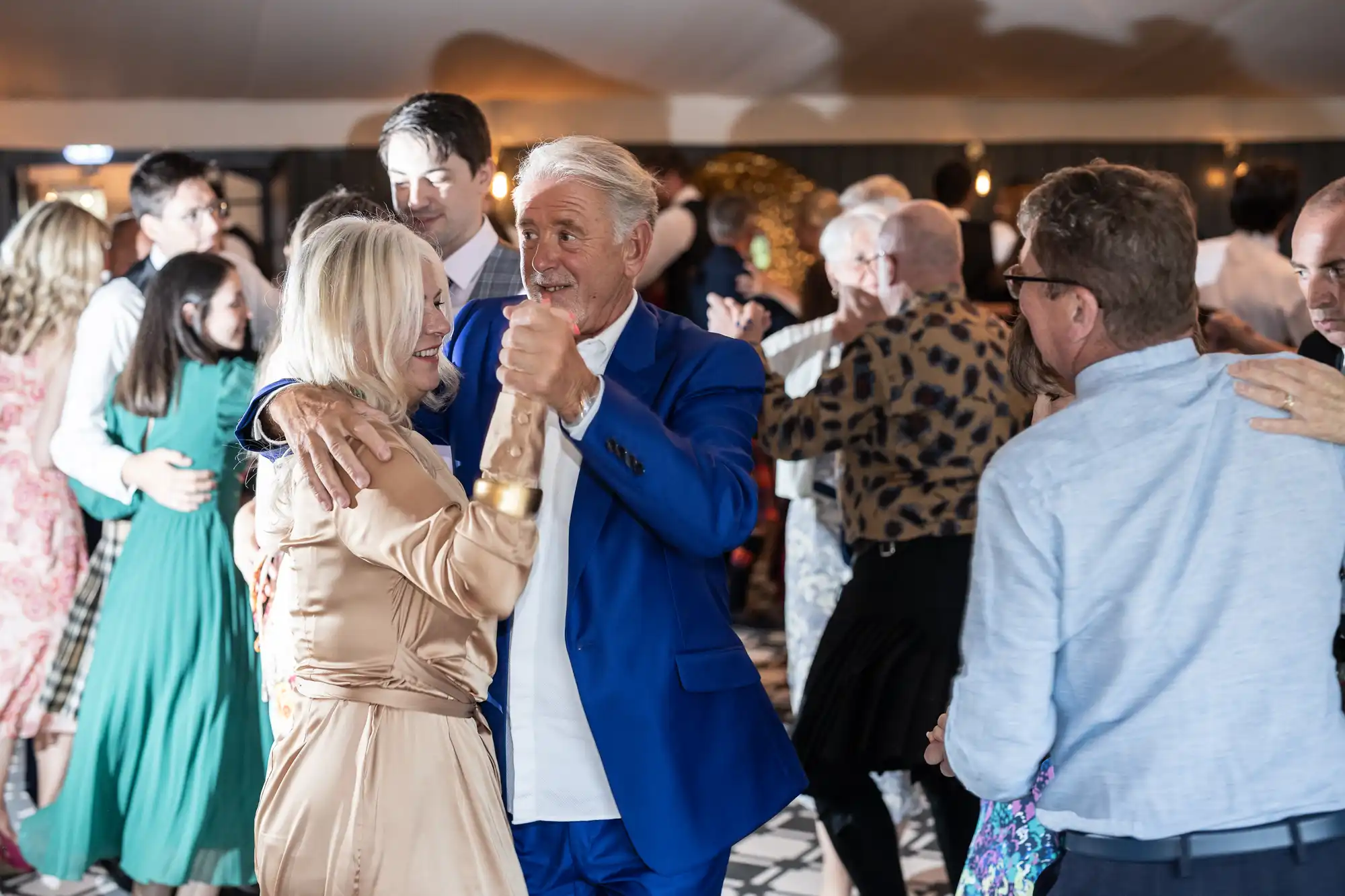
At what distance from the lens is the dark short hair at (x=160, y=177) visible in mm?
3709

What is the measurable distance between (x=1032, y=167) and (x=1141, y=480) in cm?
1133

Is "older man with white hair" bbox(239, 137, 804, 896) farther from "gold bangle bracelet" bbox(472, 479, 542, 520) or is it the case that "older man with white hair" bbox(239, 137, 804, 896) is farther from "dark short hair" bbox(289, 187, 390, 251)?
"dark short hair" bbox(289, 187, 390, 251)

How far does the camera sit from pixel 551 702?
6.41 ft

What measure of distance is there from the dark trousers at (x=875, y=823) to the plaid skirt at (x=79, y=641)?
1.84 metres

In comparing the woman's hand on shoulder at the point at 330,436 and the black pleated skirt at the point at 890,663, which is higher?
the woman's hand on shoulder at the point at 330,436

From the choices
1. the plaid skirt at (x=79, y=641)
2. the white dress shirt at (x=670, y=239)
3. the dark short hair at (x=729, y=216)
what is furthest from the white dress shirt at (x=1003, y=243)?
the plaid skirt at (x=79, y=641)

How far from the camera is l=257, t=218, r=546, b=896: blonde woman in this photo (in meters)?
1.70

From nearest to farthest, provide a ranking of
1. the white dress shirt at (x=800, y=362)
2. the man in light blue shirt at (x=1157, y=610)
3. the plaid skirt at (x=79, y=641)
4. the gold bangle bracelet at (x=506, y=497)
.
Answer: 1. the man in light blue shirt at (x=1157, y=610)
2. the gold bangle bracelet at (x=506, y=497)
3. the plaid skirt at (x=79, y=641)
4. the white dress shirt at (x=800, y=362)

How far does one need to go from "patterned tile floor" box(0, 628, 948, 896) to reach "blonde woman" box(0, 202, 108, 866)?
0.77ft

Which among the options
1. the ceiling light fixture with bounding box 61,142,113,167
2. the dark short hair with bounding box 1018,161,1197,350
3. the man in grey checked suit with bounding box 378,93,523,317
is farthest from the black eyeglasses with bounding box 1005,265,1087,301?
the ceiling light fixture with bounding box 61,142,113,167

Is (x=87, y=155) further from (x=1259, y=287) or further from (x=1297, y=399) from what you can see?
(x=1297, y=399)

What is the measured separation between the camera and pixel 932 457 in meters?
3.15

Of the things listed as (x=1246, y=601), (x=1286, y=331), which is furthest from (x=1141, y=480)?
(x=1286, y=331)

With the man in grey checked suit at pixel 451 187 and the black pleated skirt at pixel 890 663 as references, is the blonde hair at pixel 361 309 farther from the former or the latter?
the black pleated skirt at pixel 890 663
